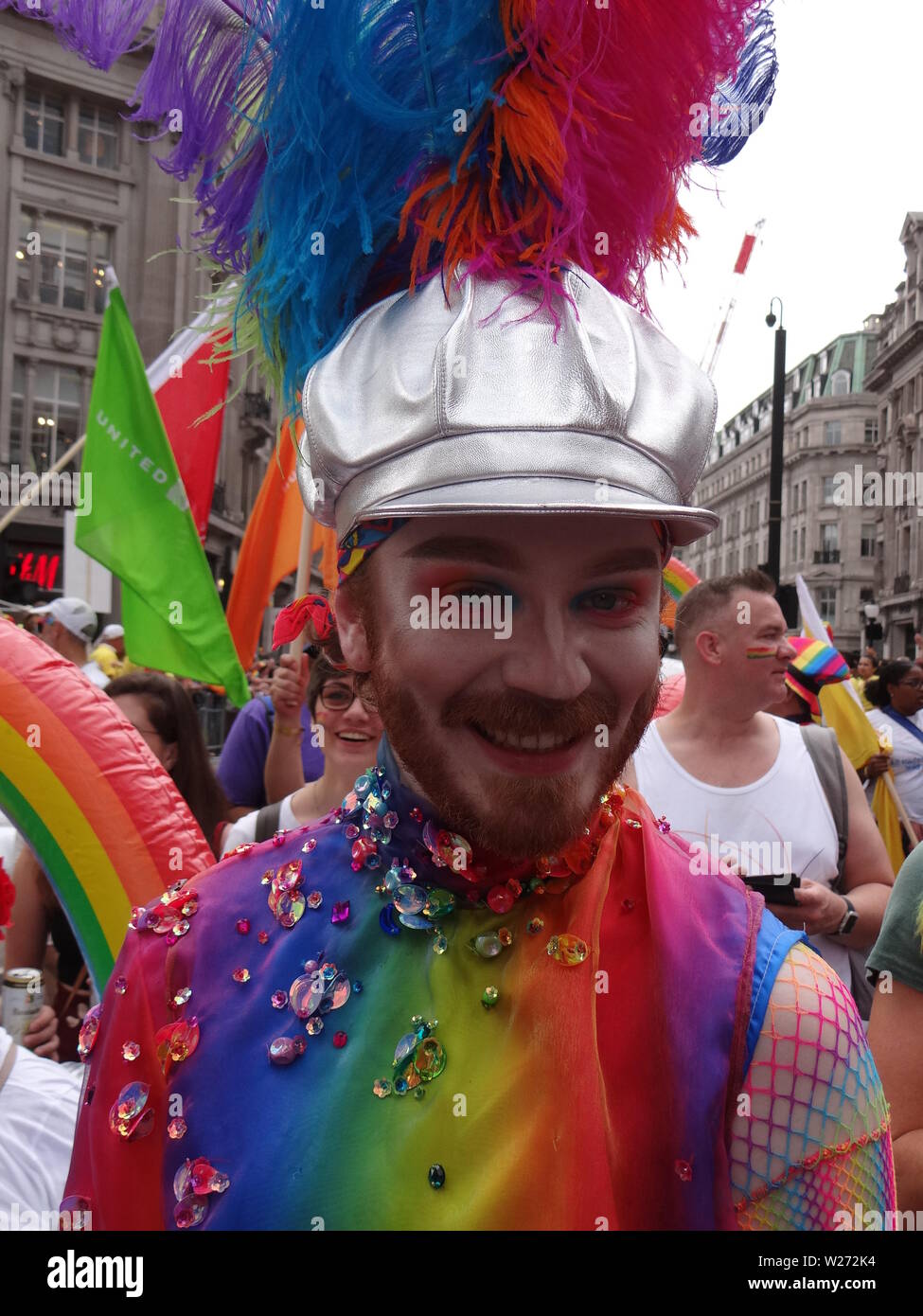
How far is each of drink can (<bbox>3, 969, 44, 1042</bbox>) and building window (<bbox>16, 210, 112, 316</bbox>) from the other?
24838 millimetres

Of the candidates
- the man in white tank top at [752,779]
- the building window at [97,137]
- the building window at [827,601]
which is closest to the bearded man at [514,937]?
the man in white tank top at [752,779]

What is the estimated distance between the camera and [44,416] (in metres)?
25.0

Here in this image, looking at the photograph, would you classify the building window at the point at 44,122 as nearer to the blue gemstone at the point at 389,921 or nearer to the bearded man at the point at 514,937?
the bearded man at the point at 514,937

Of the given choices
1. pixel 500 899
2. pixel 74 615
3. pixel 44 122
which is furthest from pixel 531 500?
pixel 44 122

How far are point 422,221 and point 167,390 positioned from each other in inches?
159

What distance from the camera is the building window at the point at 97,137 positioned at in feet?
79.2

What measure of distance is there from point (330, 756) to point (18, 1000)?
3.84 ft

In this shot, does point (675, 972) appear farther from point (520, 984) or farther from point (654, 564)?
point (654, 564)

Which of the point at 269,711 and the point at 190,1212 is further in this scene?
the point at 269,711

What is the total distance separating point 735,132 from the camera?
1.46 m

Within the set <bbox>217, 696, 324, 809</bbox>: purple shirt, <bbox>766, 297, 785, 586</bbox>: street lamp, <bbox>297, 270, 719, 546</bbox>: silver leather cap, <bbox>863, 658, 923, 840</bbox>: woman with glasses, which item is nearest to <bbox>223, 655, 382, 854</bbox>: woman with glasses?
<bbox>217, 696, 324, 809</bbox>: purple shirt

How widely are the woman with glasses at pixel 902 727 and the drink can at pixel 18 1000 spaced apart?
4754mm
